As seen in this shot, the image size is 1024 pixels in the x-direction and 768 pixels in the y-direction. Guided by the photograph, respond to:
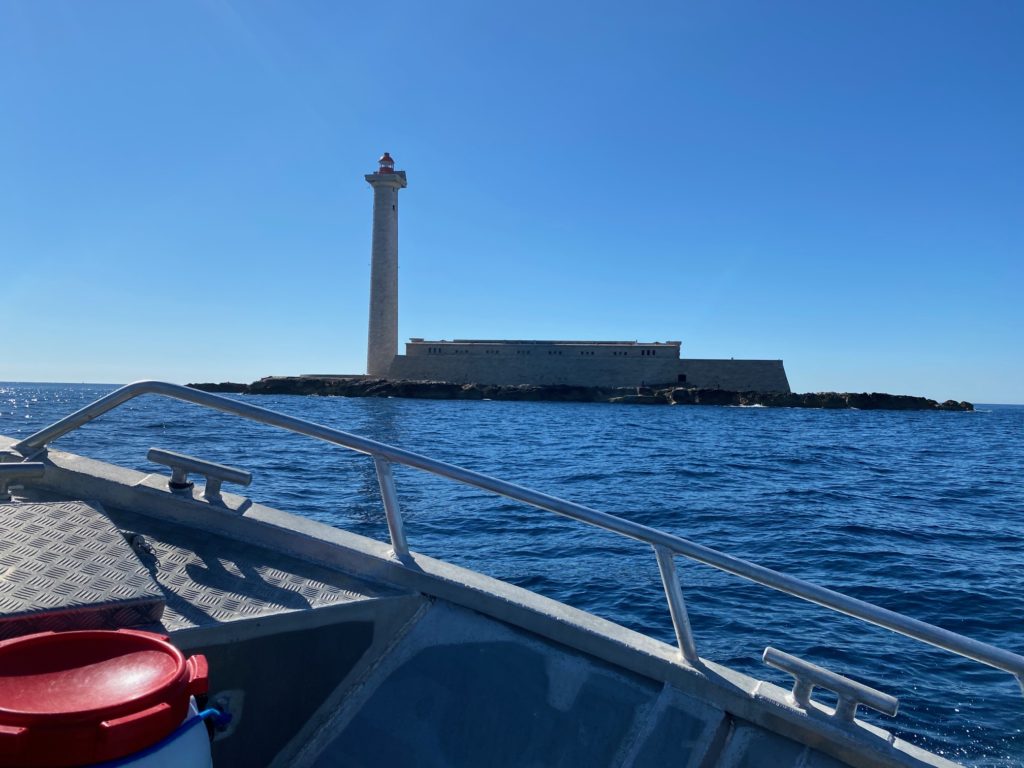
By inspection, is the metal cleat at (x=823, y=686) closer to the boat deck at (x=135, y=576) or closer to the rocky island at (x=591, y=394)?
the boat deck at (x=135, y=576)

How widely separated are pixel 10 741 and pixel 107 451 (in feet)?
44.8

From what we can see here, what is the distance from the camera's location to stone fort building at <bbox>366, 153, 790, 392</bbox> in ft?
206

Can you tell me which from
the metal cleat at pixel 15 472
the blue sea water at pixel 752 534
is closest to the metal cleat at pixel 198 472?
the metal cleat at pixel 15 472

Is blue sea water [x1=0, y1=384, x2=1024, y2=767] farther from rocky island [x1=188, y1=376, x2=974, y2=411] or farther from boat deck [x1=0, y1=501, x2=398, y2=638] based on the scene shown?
rocky island [x1=188, y1=376, x2=974, y2=411]

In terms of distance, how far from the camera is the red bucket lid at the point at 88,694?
1.19 m

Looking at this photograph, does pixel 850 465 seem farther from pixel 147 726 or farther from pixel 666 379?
pixel 666 379

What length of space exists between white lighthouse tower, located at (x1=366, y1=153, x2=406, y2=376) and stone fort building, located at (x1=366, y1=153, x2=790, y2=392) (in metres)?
0.12

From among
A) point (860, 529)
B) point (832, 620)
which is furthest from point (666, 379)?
point (832, 620)

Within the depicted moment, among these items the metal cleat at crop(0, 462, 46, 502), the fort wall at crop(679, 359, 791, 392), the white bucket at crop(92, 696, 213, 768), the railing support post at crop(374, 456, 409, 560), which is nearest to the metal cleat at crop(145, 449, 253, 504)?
the metal cleat at crop(0, 462, 46, 502)

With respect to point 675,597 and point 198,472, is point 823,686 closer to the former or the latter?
point 675,597

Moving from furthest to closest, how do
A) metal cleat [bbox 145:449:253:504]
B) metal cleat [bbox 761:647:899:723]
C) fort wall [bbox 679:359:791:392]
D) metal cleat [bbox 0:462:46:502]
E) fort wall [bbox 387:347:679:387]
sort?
fort wall [bbox 387:347:679:387], fort wall [bbox 679:359:791:392], metal cleat [bbox 145:449:253:504], metal cleat [bbox 0:462:46:502], metal cleat [bbox 761:647:899:723]

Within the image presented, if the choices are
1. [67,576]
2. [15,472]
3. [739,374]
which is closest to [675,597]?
[67,576]

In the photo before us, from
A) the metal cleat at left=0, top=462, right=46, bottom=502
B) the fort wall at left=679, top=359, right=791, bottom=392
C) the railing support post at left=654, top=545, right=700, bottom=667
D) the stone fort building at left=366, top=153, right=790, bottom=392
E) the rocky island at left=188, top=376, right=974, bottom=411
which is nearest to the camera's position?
the railing support post at left=654, top=545, right=700, bottom=667

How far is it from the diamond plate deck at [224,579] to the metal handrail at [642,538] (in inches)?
11.0
